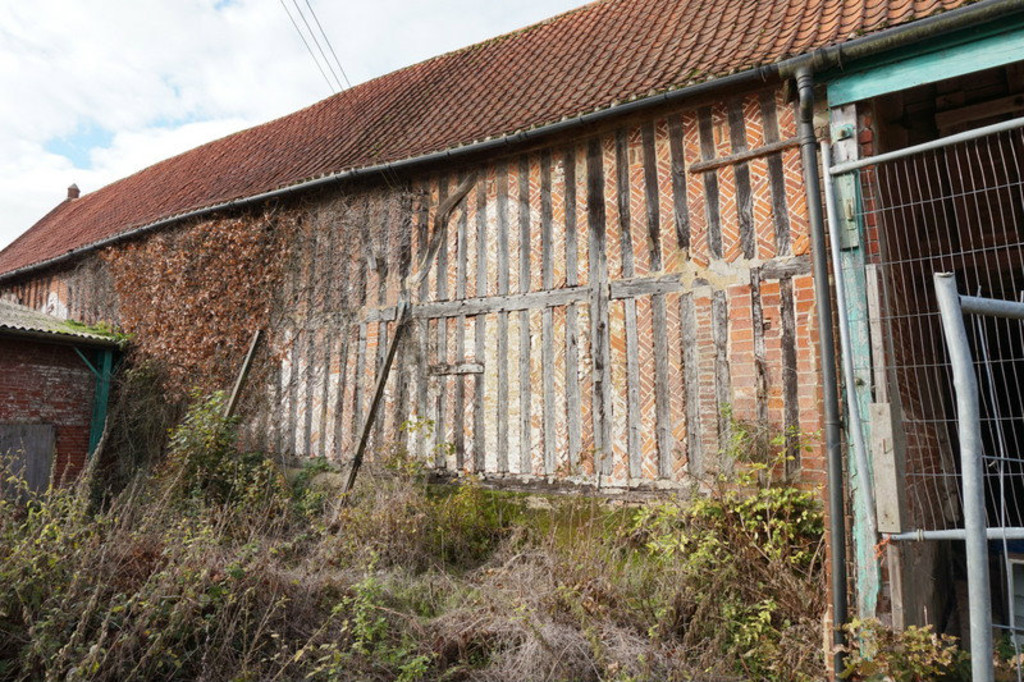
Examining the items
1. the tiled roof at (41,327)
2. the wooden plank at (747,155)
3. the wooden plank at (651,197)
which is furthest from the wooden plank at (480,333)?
the tiled roof at (41,327)

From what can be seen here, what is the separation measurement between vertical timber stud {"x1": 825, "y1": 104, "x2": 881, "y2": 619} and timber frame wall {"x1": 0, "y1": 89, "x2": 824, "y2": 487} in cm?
40

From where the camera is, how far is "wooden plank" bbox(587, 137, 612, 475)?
231 inches

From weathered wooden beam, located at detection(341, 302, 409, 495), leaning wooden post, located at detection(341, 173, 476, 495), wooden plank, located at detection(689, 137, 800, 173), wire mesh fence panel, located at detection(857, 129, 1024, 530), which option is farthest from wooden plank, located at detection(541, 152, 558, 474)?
wire mesh fence panel, located at detection(857, 129, 1024, 530)

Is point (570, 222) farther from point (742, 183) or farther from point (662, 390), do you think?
point (662, 390)

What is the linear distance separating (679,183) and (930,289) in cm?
256

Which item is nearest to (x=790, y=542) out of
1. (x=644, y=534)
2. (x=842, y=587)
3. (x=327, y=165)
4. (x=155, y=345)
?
(x=842, y=587)

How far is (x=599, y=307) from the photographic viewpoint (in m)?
6.05

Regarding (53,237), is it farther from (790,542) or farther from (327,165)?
(790,542)

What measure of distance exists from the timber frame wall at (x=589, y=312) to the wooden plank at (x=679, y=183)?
16mm

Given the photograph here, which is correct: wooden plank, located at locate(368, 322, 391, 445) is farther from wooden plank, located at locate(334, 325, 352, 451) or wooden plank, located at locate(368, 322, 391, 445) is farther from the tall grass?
the tall grass

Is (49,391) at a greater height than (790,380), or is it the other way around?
(49,391)

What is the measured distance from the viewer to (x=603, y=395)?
19.4 feet

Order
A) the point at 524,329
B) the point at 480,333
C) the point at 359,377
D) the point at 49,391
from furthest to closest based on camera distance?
the point at 49,391 < the point at 359,377 < the point at 480,333 < the point at 524,329

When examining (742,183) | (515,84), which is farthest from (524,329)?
(515,84)
